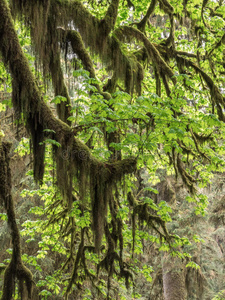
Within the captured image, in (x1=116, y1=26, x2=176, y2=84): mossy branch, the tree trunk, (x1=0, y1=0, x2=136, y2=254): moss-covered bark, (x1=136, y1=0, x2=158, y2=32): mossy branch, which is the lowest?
the tree trunk

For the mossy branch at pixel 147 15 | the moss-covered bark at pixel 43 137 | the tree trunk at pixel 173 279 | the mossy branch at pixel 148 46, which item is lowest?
the tree trunk at pixel 173 279

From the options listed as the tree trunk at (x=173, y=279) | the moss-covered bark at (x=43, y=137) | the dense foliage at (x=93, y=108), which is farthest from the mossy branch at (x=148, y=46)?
the tree trunk at (x=173, y=279)

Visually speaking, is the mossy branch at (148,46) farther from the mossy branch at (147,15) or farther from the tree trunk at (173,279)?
the tree trunk at (173,279)

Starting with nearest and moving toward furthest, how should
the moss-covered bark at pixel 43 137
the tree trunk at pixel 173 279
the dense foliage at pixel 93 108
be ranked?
the moss-covered bark at pixel 43 137
the dense foliage at pixel 93 108
the tree trunk at pixel 173 279

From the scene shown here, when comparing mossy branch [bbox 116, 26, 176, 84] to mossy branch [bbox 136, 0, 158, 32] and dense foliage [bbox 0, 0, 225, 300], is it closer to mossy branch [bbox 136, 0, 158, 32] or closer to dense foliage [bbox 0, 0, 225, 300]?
dense foliage [bbox 0, 0, 225, 300]

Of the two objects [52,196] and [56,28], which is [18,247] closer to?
[52,196]

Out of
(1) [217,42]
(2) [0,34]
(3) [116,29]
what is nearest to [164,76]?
(3) [116,29]

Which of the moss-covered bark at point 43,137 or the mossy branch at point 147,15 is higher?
the mossy branch at point 147,15

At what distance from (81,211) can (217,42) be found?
500 cm

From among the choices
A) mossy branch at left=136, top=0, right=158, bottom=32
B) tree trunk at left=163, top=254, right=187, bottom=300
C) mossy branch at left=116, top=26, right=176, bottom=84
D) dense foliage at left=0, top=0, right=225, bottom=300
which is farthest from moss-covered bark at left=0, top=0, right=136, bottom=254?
tree trunk at left=163, top=254, right=187, bottom=300

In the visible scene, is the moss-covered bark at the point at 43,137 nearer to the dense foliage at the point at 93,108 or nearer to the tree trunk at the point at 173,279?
the dense foliage at the point at 93,108

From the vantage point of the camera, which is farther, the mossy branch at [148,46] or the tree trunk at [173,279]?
the tree trunk at [173,279]

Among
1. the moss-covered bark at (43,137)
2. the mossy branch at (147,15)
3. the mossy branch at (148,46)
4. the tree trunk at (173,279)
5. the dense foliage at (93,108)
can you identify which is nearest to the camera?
the moss-covered bark at (43,137)

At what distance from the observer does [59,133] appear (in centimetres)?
427
